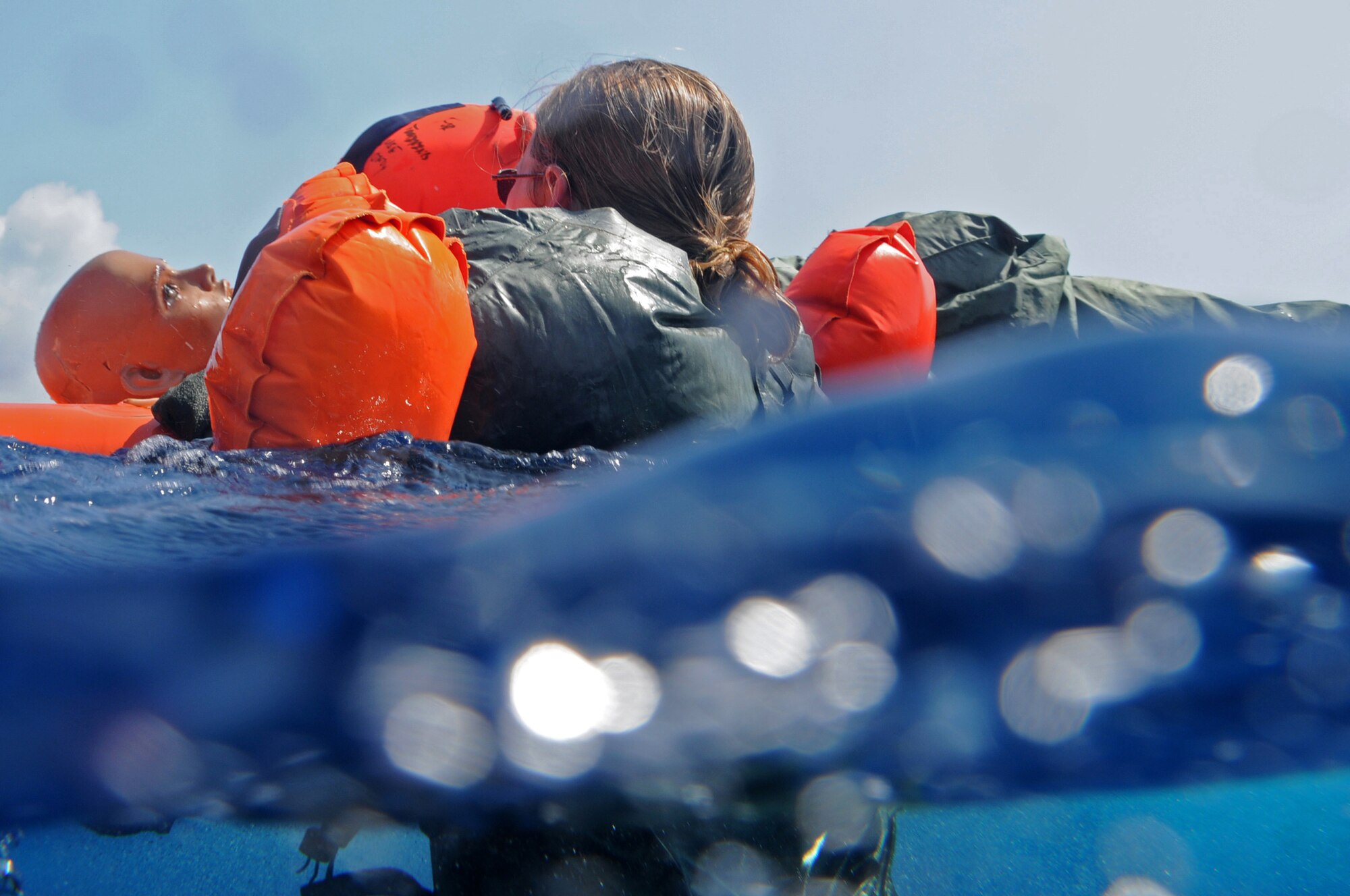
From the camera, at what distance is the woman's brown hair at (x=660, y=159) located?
77.4 inches

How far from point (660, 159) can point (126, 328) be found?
1.88 metres

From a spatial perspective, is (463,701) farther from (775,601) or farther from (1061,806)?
(1061,806)

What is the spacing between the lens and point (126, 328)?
2969 mm

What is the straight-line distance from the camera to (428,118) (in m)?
3.15

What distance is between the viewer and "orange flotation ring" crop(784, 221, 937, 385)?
2.29 m

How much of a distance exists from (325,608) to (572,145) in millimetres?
1499

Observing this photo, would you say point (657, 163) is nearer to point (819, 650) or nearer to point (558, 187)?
point (558, 187)

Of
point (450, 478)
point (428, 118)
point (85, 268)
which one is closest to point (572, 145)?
point (450, 478)

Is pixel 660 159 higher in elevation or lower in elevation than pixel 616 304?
higher

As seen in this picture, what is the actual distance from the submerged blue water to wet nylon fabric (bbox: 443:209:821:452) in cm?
79

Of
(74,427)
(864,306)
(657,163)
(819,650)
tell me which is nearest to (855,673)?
(819,650)

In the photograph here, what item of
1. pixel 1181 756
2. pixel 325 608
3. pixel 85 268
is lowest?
pixel 85 268

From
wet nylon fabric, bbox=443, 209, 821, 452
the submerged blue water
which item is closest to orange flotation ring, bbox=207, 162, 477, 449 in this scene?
wet nylon fabric, bbox=443, 209, 821, 452

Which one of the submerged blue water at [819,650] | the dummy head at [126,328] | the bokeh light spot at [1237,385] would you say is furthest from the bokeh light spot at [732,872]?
the dummy head at [126,328]
